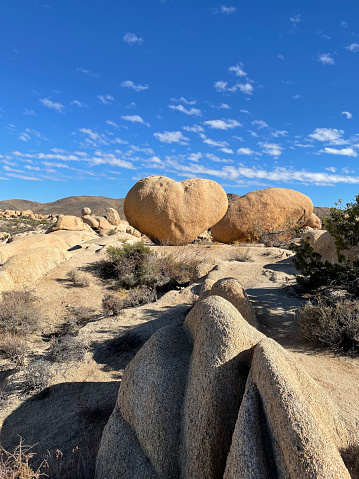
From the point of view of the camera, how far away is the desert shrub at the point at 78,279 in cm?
941

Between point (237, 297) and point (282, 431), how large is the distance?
155 inches

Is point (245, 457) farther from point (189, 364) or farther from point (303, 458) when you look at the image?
point (189, 364)

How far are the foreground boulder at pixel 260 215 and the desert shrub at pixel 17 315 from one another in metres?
13.8

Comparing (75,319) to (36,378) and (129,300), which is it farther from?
(36,378)

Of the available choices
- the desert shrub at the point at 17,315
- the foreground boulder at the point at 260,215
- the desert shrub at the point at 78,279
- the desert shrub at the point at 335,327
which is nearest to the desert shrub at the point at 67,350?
the desert shrub at the point at 17,315

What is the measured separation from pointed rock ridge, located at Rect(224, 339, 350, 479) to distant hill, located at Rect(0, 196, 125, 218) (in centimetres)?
6314

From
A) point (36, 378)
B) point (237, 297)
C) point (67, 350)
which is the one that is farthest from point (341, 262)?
point (36, 378)

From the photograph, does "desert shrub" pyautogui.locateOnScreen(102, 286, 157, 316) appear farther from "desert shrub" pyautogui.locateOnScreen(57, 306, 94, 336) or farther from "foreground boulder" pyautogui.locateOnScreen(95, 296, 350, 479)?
"foreground boulder" pyautogui.locateOnScreen(95, 296, 350, 479)

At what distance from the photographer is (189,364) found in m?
2.70

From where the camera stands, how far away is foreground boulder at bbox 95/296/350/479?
1.66m

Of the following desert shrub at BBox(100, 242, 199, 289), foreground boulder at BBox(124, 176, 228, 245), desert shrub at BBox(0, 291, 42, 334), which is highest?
foreground boulder at BBox(124, 176, 228, 245)

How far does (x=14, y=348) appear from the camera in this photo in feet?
19.6

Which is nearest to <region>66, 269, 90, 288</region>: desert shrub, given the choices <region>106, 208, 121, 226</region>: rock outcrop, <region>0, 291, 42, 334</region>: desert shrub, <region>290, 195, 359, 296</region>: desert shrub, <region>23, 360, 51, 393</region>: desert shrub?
<region>0, 291, 42, 334</region>: desert shrub

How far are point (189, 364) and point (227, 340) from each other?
49 cm
